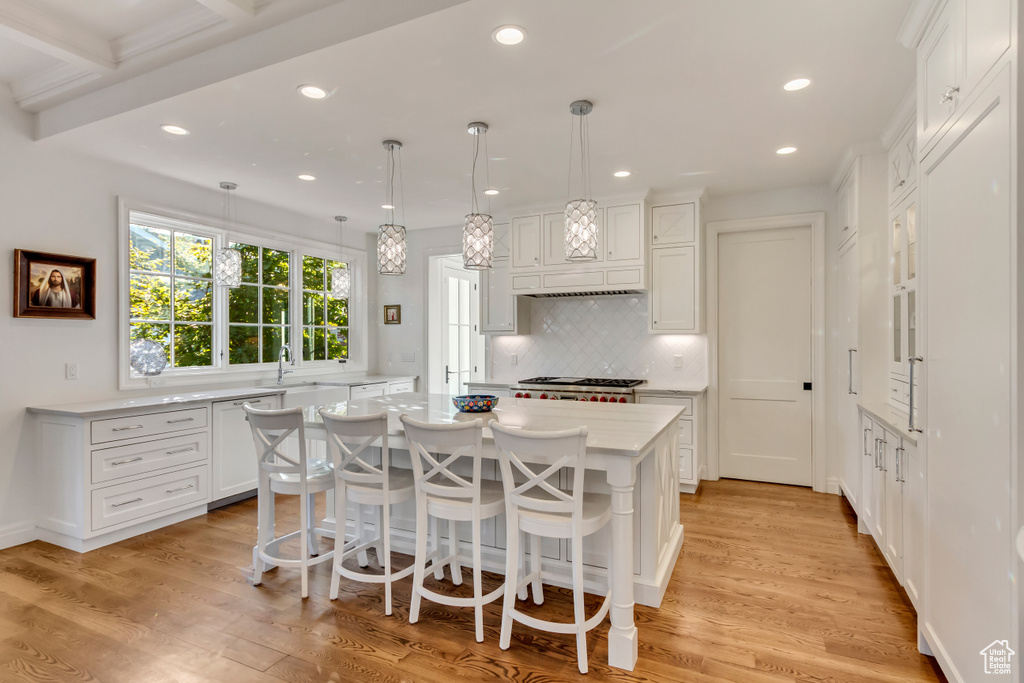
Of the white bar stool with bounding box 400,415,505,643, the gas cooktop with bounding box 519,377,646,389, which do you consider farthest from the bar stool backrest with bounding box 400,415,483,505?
the gas cooktop with bounding box 519,377,646,389

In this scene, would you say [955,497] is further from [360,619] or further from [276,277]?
[276,277]

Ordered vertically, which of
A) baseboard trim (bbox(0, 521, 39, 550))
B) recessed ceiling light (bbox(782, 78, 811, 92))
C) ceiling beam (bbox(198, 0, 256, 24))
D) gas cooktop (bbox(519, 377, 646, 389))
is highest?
ceiling beam (bbox(198, 0, 256, 24))

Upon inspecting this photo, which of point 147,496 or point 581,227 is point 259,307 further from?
point 581,227

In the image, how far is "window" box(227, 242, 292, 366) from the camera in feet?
15.8

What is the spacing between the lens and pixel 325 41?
2301mm

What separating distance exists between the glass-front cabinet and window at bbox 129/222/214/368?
200 inches

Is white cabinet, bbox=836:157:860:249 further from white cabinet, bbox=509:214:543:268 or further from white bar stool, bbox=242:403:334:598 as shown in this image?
white bar stool, bbox=242:403:334:598

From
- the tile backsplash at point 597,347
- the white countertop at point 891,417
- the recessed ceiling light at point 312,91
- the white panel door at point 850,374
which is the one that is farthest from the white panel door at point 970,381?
the tile backsplash at point 597,347

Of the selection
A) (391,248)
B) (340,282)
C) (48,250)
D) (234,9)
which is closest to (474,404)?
(391,248)

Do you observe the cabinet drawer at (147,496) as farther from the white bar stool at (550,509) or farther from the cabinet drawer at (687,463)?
the cabinet drawer at (687,463)

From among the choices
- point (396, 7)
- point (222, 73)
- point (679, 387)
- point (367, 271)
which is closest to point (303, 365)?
point (367, 271)

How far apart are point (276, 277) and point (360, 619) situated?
3794 millimetres

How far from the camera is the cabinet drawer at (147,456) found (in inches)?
131

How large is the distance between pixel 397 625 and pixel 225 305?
3.50 metres
